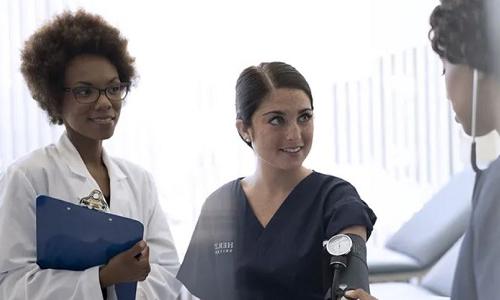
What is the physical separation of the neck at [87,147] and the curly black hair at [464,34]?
835mm

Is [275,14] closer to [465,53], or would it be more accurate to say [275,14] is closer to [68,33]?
[68,33]

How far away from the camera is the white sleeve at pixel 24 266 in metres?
1.05

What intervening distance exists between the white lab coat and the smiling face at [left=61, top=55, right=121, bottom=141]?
0.22 feet

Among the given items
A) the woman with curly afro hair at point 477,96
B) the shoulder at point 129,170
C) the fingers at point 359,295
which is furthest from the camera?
the shoulder at point 129,170

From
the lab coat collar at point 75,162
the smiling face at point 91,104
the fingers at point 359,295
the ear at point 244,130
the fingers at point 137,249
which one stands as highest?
the smiling face at point 91,104

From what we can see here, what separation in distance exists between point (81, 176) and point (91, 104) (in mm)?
134

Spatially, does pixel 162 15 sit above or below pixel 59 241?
above

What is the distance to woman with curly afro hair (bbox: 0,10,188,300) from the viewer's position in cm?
105

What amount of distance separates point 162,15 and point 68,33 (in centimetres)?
81

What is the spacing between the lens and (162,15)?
1.94 metres

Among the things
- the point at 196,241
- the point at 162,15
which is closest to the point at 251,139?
the point at 196,241

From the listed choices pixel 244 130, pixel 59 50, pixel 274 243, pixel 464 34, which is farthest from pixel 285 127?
pixel 464 34

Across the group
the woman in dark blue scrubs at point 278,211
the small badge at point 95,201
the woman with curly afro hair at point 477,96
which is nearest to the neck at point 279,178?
the woman in dark blue scrubs at point 278,211

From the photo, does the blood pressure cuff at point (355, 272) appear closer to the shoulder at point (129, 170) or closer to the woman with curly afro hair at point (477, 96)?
the woman with curly afro hair at point (477, 96)
